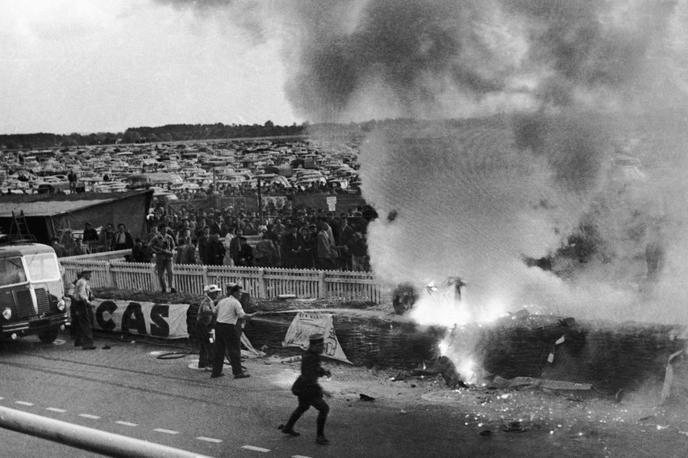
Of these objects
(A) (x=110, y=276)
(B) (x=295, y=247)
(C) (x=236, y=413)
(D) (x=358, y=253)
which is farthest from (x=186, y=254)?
(C) (x=236, y=413)

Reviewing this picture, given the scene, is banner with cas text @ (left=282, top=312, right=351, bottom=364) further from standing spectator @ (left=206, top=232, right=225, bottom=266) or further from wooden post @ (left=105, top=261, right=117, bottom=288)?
wooden post @ (left=105, top=261, right=117, bottom=288)

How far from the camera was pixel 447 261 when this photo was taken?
15.2 metres

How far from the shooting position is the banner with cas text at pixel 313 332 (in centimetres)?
1377

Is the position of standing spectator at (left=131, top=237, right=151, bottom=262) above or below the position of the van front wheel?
above

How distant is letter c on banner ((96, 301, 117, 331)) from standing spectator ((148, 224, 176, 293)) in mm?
1816

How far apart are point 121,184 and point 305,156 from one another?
421 inches

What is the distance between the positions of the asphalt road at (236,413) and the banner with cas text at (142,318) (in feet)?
2.74

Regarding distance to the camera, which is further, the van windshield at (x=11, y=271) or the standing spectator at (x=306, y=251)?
the standing spectator at (x=306, y=251)

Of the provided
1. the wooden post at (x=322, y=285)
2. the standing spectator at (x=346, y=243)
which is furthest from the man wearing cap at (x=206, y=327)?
the standing spectator at (x=346, y=243)

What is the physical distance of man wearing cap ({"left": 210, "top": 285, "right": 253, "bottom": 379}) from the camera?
1282 cm

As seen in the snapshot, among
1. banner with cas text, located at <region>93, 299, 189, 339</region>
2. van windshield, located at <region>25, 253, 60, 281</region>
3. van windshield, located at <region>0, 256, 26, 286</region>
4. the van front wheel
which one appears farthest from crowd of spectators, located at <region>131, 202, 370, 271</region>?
van windshield, located at <region>0, 256, 26, 286</region>

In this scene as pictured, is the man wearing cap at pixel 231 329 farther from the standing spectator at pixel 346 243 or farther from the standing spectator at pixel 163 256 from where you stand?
the standing spectator at pixel 163 256

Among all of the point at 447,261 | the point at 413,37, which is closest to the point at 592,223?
the point at 447,261

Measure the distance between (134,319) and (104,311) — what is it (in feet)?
3.45
